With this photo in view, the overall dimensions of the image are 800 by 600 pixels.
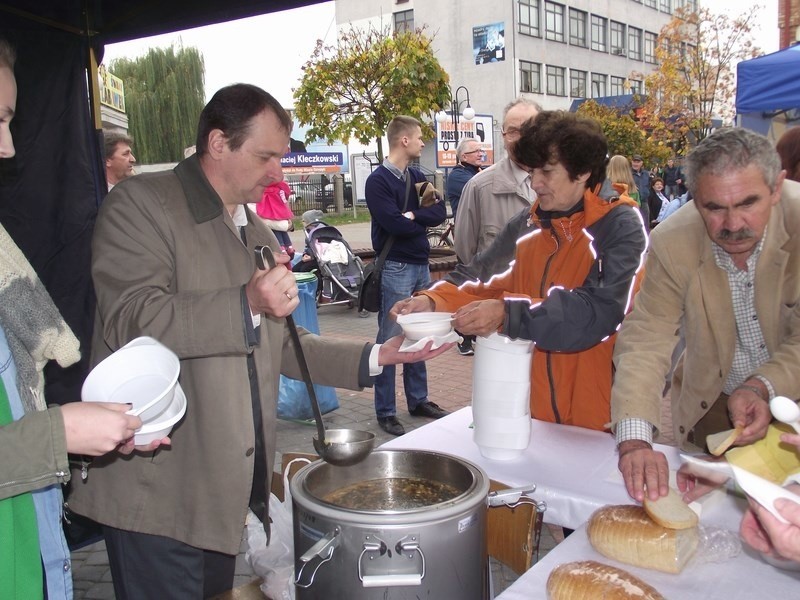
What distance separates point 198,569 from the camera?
1887 mm

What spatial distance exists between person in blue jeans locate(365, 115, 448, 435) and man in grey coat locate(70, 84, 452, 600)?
111 inches

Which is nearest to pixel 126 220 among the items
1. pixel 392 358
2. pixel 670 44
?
pixel 392 358

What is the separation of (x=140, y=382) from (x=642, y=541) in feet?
3.84

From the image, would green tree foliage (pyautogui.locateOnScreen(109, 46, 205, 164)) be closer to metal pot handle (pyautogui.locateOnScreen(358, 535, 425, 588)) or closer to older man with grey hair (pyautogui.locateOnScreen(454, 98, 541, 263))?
older man with grey hair (pyautogui.locateOnScreen(454, 98, 541, 263))

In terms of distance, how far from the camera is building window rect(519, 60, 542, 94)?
34125mm

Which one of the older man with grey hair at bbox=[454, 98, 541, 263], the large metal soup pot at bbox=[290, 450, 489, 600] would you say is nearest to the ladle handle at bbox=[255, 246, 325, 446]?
the large metal soup pot at bbox=[290, 450, 489, 600]

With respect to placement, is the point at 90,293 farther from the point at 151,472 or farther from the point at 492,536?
the point at 492,536

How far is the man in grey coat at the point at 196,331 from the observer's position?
1.63 m

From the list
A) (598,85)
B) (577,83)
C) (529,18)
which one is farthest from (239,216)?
(598,85)

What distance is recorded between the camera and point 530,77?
34812 mm

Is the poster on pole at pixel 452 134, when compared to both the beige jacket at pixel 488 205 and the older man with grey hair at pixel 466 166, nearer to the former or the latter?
the older man with grey hair at pixel 466 166

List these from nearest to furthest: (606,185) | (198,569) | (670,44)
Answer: (198,569) < (606,185) < (670,44)

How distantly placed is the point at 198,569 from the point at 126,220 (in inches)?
38.7

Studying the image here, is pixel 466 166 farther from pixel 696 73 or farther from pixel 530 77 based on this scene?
pixel 530 77
